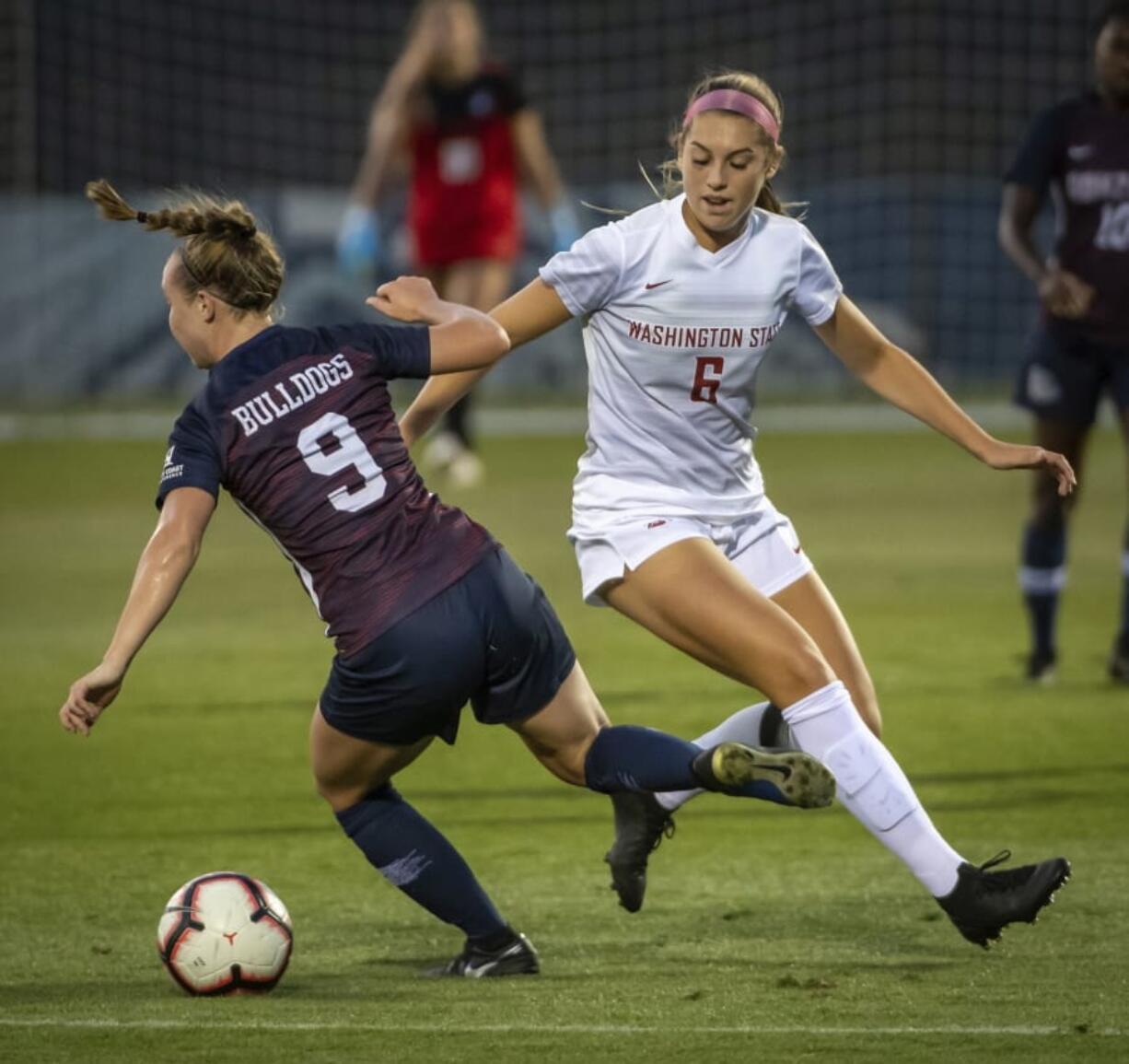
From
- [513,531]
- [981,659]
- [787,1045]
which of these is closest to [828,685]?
[787,1045]

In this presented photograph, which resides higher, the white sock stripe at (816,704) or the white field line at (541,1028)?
Answer: the white sock stripe at (816,704)

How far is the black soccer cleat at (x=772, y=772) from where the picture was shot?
465 centimetres

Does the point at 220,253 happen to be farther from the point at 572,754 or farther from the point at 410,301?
the point at 572,754

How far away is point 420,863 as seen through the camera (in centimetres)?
499

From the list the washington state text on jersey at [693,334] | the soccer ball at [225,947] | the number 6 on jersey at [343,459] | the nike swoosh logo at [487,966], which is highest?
the washington state text on jersey at [693,334]

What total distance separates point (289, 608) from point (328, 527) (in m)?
6.39

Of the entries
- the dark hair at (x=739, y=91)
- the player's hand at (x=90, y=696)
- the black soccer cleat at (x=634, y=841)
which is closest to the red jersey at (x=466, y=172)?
the dark hair at (x=739, y=91)

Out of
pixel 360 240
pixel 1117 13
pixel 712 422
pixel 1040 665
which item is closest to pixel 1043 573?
pixel 1040 665

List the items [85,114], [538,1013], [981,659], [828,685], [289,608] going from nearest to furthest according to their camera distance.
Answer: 1. [538,1013]
2. [828,685]
3. [981,659]
4. [289,608]
5. [85,114]

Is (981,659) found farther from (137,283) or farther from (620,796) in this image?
(137,283)

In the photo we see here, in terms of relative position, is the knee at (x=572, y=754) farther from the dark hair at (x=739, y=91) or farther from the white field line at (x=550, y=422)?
the white field line at (x=550, y=422)

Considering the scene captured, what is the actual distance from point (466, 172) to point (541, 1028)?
10.9m

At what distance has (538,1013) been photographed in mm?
4613

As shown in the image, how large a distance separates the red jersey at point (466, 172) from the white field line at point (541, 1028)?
10.5 metres
